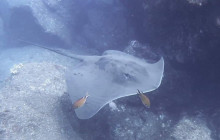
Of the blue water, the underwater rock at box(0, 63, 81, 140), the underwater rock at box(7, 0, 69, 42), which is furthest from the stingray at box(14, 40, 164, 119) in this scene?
the underwater rock at box(7, 0, 69, 42)

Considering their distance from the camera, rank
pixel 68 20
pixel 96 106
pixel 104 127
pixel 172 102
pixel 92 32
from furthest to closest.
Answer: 1. pixel 68 20
2. pixel 92 32
3. pixel 172 102
4. pixel 104 127
5. pixel 96 106

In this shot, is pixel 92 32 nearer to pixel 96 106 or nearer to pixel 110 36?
pixel 110 36

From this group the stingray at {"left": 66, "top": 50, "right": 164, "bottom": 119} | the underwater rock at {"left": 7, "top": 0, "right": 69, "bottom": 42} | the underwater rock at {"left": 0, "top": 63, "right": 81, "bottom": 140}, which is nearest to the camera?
the stingray at {"left": 66, "top": 50, "right": 164, "bottom": 119}

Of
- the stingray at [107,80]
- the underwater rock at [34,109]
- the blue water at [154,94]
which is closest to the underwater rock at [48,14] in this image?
the blue water at [154,94]

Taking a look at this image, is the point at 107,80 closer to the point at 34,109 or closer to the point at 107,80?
the point at 107,80

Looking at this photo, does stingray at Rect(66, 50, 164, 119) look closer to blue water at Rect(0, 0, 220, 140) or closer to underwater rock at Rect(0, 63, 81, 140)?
blue water at Rect(0, 0, 220, 140)

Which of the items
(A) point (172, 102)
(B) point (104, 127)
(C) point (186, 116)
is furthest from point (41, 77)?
(C) point (186, 116)

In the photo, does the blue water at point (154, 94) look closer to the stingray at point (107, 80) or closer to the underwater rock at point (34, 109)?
the underwater rock at point (34, 109)
